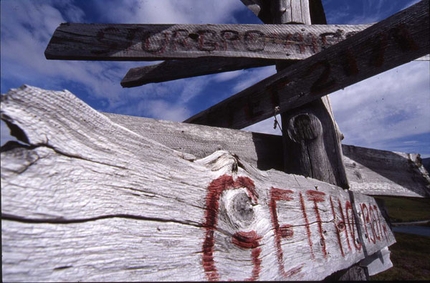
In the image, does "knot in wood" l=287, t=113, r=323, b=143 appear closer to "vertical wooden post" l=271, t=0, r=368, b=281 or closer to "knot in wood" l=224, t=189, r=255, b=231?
"vertical wooden post" l=271, t=0, r=368, b=281

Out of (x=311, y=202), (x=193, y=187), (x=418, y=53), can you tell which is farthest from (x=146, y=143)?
(x=418, y=53)

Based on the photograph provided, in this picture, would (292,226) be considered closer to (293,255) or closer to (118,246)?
(293,255)

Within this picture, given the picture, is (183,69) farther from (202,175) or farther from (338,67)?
(202,175)

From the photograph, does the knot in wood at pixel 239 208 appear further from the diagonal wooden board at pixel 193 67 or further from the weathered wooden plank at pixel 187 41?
the diagonal wooden board at pixel 193 67

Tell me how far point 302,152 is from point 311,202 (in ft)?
1.72

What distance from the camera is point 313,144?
6.48ft

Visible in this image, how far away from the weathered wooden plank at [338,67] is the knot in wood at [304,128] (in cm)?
→ 14

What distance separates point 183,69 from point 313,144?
1507 mm

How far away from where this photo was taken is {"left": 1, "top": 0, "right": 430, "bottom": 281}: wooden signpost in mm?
648

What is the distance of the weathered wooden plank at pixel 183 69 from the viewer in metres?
2.61

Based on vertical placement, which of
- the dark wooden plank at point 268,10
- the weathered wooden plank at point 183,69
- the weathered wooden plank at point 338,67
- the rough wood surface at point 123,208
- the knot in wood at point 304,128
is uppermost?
the dark wooden plank at point 268,10

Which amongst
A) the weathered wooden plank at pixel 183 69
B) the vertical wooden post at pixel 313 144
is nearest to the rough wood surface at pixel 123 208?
the vertical wooden post at pixel 313 144

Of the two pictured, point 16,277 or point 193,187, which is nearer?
point 16,277

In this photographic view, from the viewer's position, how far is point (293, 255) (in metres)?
1.29
